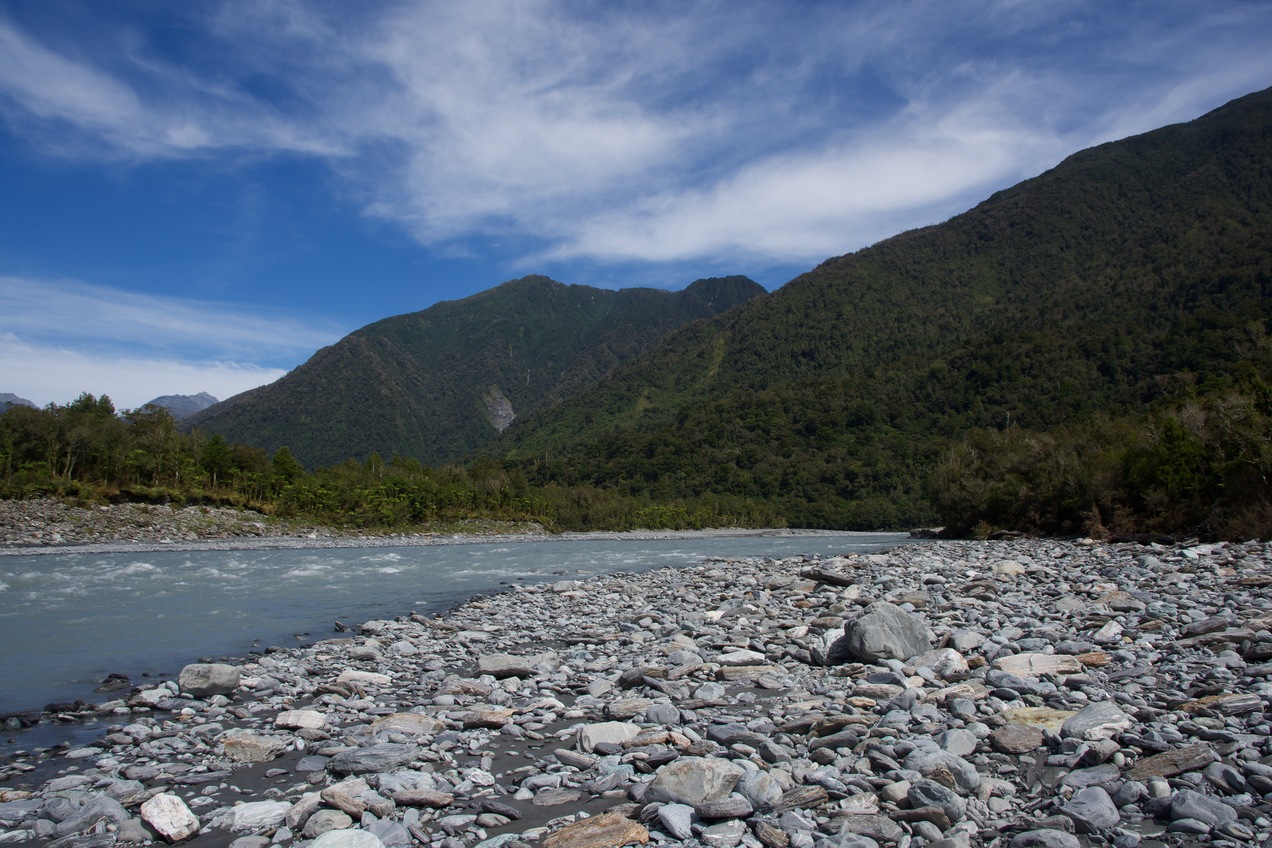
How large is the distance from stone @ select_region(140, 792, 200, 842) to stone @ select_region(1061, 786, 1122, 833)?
6.06 m

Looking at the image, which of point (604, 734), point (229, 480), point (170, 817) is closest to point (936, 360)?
point (229, 480)

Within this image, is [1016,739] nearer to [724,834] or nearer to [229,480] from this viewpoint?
[724,834]

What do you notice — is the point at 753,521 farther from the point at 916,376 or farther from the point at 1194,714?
the point at 1194,714

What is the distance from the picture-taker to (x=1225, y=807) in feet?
14.8

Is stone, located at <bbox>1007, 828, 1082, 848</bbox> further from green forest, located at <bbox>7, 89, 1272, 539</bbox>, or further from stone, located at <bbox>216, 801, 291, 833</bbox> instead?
green forest, located at <bbox>7, 89, 1272, 539</bbox>

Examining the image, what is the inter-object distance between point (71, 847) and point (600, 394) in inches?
7561

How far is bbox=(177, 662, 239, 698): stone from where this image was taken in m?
9.15

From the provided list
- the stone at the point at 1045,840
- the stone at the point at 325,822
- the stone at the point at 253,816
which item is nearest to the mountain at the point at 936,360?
the stone at the point at 1045,840

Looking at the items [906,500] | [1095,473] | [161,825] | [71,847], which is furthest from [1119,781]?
[906,500]

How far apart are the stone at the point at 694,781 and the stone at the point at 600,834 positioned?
45 cm

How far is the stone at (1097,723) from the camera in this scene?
5984 millimetres

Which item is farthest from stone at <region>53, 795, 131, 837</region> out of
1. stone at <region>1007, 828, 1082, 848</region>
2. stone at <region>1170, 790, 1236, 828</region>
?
stone at <region>1170, 790, 1236, 828</region>

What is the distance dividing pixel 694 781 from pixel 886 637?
484 cm

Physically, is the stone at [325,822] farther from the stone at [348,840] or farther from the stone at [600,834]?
the stone at [600,834]
